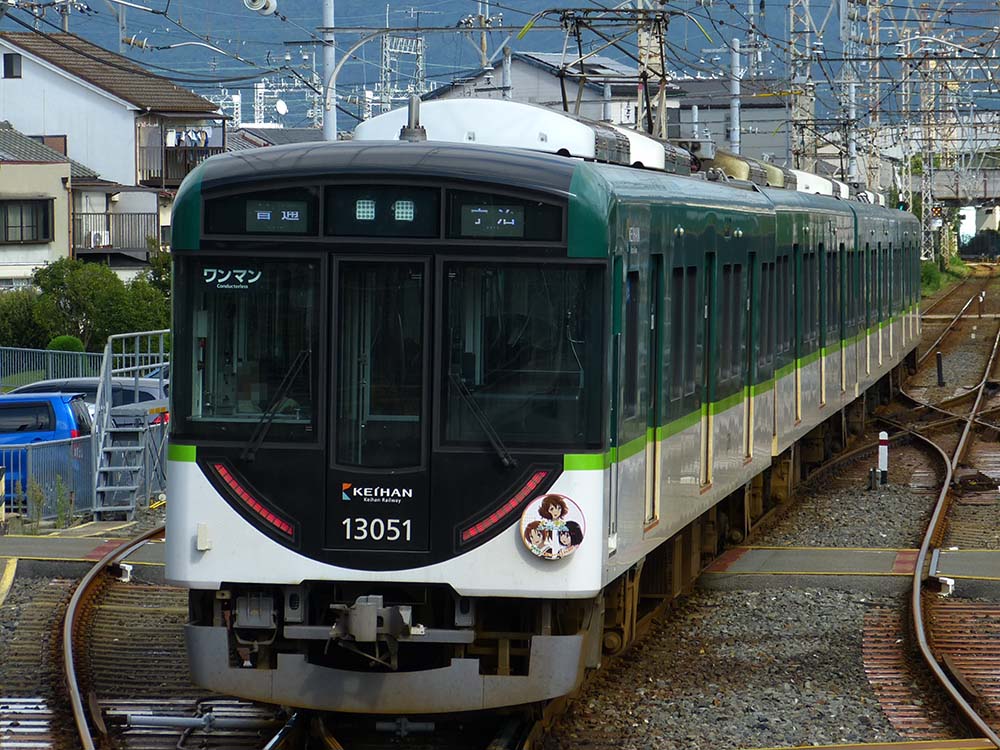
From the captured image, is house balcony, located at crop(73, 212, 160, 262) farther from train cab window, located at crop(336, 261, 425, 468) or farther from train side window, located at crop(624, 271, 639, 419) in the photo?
train cab window, located at crop(336, 261, 425, 468)

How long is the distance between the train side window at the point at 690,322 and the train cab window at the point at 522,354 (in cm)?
226

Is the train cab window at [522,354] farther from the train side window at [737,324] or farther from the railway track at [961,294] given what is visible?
the railway track at [961,294]

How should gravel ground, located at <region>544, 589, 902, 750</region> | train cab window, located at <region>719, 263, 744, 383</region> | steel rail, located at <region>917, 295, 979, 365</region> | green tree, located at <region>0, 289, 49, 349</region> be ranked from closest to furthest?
gravel ground, located at <region>544, 589, 902, 750</region> → train cab window, located at <region>719, 263, 744, 383</region> → green tree, located at <region>0, 289, 49, 349</region> → steel rail, located at <region>917, 295, 979, 365</region>

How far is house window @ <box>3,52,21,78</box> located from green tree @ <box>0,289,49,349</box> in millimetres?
15001

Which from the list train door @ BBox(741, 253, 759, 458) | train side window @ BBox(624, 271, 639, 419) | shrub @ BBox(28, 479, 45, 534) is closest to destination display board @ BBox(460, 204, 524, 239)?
train side window @ BBox(624, 271, 639, 419)

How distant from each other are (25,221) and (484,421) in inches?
1329

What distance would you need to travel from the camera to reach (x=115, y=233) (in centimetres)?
4291

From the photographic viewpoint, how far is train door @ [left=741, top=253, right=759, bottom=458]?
11883 mm

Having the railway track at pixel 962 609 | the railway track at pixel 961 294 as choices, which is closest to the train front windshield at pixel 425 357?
the railway track at pixel 962 609

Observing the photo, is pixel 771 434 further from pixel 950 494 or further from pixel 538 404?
pixel 538 404

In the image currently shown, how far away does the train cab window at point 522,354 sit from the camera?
7.45 metres

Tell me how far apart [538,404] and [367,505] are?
2.68 ft

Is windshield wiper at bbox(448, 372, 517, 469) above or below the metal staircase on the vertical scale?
above

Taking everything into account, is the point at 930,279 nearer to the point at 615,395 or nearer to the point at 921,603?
the point at 921,603
